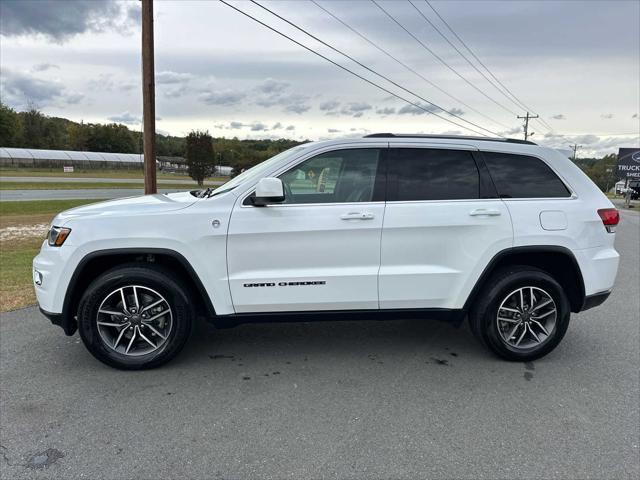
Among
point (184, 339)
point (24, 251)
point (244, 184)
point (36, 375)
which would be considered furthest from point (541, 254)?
point (24, 251)

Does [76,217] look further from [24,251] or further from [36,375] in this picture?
[24,251]

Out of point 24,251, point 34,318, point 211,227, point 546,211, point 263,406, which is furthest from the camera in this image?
point 24,251

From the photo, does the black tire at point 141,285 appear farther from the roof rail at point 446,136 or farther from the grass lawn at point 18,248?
the grass lawn at point 18,248

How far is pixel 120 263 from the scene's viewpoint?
3.77m

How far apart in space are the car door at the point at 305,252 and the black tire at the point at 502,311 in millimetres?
929

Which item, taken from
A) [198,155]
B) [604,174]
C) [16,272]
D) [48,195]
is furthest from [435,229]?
[604,174]

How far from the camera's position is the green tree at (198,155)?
38.6 meters

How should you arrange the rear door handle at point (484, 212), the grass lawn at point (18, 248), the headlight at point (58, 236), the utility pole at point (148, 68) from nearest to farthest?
the headlight at point (58, 236)
the rear door handle at point (484, 212)
the grass lawn at point (18, 248)
the utility pole at point (148, 68)

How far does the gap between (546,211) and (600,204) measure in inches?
19.9

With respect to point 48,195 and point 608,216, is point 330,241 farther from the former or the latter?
point 48,195

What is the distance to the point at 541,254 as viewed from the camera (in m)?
4.02

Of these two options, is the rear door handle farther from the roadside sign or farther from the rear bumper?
the roadside sign

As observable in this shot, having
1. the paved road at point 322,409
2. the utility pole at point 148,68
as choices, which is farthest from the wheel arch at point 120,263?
the utility pole at point 148,68

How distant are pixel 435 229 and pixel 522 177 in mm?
945
